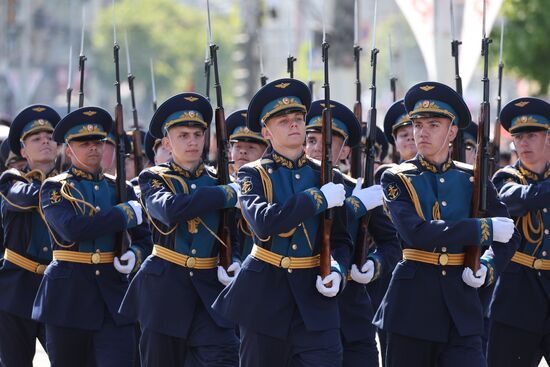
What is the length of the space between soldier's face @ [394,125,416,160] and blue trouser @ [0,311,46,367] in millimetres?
2726

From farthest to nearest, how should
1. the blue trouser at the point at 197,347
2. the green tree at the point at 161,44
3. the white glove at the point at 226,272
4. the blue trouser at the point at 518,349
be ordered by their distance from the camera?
the green tree at the point at 161,44
the blue trouser at the point at 518,349
the white glove at the point at 226,272
the blue trouser at the point at 197,347

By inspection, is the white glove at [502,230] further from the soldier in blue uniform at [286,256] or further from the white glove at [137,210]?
the white glove at [137,210]

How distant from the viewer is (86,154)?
988cm

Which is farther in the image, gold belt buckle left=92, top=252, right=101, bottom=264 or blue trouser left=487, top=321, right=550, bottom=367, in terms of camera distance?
gold belt buckle left=92, top=252, right=101, bottom=264

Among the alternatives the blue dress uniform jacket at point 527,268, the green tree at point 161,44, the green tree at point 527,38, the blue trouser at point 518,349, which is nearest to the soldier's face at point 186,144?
the blue dress uniform jacket at point 527,268

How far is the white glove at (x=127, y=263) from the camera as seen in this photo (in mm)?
9633

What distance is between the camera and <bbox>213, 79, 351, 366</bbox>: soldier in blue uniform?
8.17 metres

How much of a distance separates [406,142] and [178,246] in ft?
7.44

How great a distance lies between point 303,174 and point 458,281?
100 centimetres

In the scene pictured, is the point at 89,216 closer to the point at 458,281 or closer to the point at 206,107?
the point at 206,107

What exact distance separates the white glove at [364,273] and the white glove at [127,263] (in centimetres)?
139

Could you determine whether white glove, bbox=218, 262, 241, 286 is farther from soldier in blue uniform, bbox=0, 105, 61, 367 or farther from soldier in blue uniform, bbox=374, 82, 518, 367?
soldier in blue uniform, bbox=0, 105, 61, 367

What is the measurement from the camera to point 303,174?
845cm

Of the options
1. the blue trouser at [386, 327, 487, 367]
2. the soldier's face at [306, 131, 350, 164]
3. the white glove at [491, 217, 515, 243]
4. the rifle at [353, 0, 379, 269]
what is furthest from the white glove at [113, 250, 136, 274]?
the white glove at [491, 217, 515, 243]
